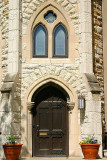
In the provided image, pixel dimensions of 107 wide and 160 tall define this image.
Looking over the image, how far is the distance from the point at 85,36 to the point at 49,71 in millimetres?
1844

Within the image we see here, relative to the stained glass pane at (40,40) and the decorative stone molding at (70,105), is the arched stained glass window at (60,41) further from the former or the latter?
the decorative stone molding at (70,105)

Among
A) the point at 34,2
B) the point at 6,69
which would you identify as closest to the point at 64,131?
the point at 6,69

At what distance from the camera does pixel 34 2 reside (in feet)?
38.7

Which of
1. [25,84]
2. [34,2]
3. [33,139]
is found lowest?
[33,139]

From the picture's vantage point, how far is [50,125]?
456 inches

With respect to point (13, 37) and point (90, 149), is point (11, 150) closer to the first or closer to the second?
point (90, 149)

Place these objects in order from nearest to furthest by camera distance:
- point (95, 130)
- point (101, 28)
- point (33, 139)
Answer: point (95, 130)
point (33, 139)
point (101, 28)

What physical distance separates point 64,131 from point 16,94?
226cm

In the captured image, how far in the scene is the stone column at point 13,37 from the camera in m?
11.3

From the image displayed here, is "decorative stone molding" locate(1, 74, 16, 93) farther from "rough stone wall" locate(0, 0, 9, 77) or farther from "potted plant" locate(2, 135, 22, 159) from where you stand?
"potted plant" locate(2, 135, 22, 159)

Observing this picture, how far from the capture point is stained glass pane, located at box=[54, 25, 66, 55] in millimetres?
11891

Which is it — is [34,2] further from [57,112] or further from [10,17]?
[57,112]

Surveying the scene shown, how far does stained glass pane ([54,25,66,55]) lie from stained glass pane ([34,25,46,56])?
0.46 meters

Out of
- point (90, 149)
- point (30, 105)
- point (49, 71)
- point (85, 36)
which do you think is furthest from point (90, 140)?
point (85, 36)
